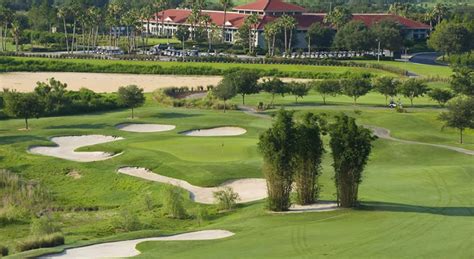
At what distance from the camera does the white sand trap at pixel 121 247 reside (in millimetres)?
39312

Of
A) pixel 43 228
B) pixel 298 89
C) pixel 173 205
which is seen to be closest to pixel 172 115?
pixel 298 89

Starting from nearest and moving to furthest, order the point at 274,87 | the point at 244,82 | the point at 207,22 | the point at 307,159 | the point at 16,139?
1. the point at 307,159
2. the point at 16,139
3. the point at 244,82
4. the point at 274,87
5. the point at 207,22

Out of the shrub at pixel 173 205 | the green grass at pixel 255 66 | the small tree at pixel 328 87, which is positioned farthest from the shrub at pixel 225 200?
the green grass at pixel 255 66

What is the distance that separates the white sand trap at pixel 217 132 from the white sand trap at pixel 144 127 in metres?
2.75

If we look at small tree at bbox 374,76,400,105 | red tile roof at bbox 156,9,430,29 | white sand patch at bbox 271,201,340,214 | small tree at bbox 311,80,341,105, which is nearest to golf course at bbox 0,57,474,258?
white sand patch at bbox 271,201,340,214

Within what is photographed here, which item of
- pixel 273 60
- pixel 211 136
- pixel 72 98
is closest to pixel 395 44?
pixel 273 60

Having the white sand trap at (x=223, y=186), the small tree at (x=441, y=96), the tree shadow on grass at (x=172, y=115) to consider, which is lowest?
the white sand trap at (x=223, y=186)

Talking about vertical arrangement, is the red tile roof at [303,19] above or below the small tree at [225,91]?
above

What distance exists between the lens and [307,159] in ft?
163

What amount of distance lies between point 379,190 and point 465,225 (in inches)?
425

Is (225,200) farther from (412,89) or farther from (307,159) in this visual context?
(412,89)

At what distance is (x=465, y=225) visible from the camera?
42.8m

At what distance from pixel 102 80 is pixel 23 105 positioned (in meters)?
53.2

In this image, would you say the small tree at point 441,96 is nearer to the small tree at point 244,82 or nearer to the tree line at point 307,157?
the small tree at point 244,82
